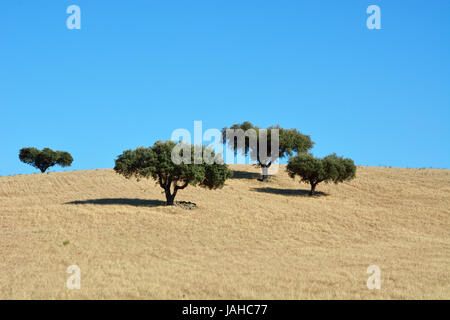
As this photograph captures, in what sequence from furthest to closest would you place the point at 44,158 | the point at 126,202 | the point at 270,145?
1. the point at 44,158
2. the point at 270,145
3. the point at 126,202

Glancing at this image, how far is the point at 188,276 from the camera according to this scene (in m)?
23.1

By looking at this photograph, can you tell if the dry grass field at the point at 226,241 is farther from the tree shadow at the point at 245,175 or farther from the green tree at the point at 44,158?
the green tree at the point at 44,158

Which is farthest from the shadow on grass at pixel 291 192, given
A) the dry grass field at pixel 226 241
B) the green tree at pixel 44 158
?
the green tree at pixel 44 158

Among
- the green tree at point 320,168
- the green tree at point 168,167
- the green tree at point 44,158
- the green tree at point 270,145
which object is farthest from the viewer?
the green tree at point 44,158

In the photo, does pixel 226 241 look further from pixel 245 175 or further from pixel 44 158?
pixel 44 158

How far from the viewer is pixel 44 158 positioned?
114 metres

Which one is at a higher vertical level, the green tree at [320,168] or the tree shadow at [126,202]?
the green tree at [320,168]

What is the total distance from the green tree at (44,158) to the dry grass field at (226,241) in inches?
1909

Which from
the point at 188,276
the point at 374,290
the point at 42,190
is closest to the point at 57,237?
the point at 188,276

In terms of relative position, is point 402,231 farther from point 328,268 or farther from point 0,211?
point 0,211

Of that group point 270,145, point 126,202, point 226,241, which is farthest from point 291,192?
point 226,241

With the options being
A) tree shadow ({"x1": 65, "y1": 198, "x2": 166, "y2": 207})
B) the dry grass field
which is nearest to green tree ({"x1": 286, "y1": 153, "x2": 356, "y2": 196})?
the dry grass field

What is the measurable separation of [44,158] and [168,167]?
80.9 m

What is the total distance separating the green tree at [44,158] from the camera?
373 ft
